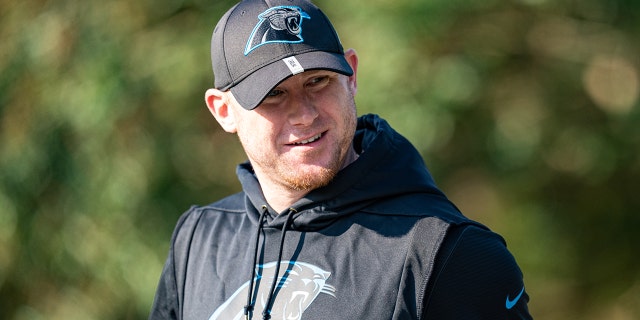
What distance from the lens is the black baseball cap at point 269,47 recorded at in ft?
6.66

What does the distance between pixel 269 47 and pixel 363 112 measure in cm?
250

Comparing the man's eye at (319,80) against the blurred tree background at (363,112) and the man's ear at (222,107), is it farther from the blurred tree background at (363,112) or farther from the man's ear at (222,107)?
the blurred tree background at (363,112)

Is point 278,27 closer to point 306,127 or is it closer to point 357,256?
point 306,127

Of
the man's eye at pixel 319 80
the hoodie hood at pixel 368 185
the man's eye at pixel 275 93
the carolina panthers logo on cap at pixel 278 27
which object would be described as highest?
the carolina panthers logo on cap at pixel 278 27

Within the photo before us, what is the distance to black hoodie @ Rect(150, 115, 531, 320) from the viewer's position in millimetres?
1874

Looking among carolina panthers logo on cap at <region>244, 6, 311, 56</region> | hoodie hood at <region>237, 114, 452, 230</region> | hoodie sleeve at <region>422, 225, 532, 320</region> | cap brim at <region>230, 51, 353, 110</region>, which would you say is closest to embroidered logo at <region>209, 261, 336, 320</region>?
hoodie hood at <region>237, 114, 452, 230</region>

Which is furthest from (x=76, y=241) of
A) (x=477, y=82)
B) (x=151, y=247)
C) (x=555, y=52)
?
(x=555, y=52)

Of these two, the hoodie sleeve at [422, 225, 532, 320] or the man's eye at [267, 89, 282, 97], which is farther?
the man's eye at [267, 89, 282, 97]

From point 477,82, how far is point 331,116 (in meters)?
2.75

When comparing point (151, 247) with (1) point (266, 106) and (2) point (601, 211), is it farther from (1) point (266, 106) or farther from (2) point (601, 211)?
(1) point (266, 106)

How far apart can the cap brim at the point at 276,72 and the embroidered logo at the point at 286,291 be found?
401 millimetres

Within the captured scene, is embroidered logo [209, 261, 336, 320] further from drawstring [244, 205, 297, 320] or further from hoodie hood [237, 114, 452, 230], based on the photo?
hoodie hood [237, 114, 452, 230]

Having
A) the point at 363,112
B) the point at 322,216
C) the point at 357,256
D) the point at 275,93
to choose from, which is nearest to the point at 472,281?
the point at 357,256

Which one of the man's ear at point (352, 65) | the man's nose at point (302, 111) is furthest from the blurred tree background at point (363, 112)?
the man's nose at point (302, 111)
